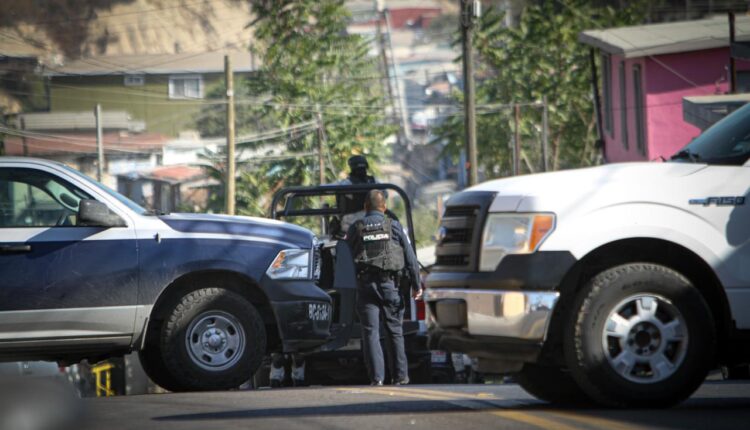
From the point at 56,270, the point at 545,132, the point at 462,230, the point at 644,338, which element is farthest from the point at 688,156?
the point at 545,132

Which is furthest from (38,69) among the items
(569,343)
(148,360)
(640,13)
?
(569,343)

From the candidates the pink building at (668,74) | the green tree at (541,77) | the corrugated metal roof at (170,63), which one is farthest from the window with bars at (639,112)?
the corrugated metal roof at (170,63)

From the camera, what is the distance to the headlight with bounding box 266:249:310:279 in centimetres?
1014

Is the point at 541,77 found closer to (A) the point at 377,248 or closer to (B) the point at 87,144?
(B) the point at 87,144

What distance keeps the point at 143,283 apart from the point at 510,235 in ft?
12.2

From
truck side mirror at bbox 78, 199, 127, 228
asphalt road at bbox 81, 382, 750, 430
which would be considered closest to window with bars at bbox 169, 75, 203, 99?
truck side mirror at bbox 78, 199, 127, 228

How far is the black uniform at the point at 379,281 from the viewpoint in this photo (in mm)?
11539

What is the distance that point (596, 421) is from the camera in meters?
6.56

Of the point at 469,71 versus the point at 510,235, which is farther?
the point at 469,71

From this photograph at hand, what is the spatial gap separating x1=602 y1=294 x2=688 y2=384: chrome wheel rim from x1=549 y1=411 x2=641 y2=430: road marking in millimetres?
315

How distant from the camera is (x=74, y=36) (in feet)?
216

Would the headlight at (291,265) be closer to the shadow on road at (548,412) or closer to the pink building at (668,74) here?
the shadow on road at (548,412)

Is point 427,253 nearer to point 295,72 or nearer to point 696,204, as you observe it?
point 295,72

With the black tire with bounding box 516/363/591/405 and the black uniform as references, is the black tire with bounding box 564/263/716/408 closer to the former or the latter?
the black tire with bounding box 516/363/591/405
